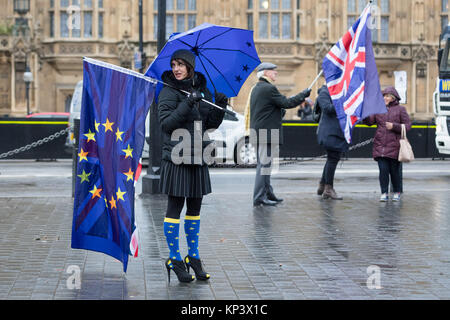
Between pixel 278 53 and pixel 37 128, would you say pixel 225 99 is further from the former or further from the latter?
pixel 278 53

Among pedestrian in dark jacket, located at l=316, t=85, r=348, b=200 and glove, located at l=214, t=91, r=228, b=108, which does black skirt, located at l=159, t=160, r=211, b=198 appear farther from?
pedestrian in dark jacket, located at l=316, t=85, r=348, b=200

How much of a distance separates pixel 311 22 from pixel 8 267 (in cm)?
3081

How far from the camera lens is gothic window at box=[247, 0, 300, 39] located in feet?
123

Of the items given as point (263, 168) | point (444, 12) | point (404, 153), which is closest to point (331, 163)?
point (404, 153)

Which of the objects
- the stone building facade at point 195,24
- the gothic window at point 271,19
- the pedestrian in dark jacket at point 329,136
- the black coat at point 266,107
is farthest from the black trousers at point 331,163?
the gothic window at point 271,19

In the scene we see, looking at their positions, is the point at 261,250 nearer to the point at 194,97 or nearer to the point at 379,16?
the point at 194,97

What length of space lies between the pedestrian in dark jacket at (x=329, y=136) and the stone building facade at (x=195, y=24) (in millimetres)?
22719

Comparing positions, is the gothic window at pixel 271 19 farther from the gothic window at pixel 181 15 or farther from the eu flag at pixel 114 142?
the eu flag at pixel 114 142

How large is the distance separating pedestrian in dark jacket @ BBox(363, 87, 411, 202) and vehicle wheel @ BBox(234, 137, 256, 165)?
10041 mm

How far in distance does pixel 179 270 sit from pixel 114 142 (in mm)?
1220

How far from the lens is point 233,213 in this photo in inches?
488

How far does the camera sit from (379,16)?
38.1 metres

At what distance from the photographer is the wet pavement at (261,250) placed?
721 cm
